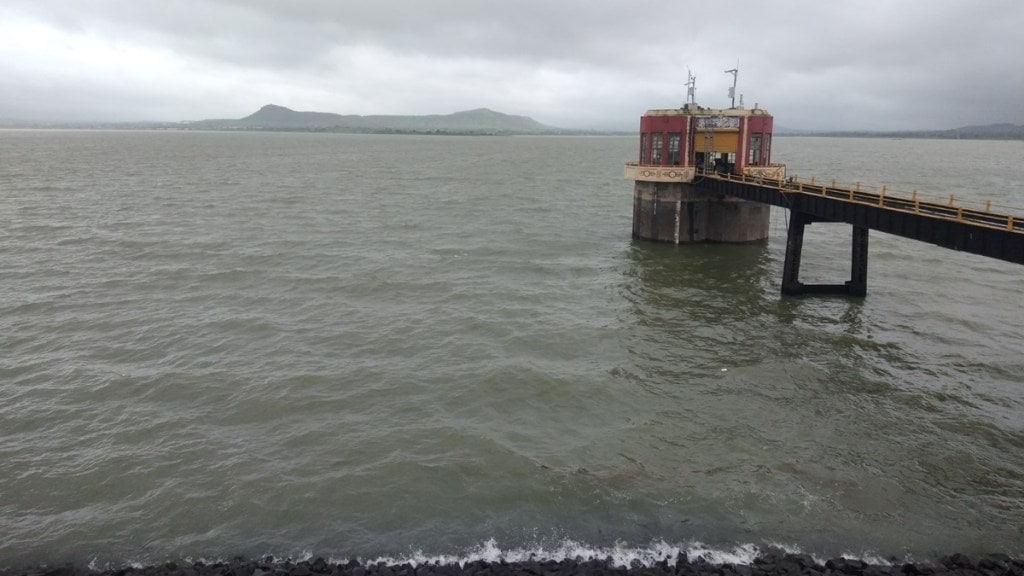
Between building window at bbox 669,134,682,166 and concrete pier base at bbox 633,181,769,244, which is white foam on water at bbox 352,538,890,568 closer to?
concrete pier base at bbox 633,181,769,244

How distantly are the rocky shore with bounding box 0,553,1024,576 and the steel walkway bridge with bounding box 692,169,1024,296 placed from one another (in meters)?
10.9

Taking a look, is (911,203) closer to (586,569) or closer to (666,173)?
(666,173)

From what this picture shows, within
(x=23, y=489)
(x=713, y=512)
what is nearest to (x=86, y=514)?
(x=23, y=489)

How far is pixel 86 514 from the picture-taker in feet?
52.6

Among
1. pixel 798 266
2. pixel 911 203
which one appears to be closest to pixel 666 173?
pixel 798 266

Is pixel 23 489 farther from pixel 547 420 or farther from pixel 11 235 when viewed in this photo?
pixel 11 235

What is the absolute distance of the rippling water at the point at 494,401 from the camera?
A: 51.1 ft

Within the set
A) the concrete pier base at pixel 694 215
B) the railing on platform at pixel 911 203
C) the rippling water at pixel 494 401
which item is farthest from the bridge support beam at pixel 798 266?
the concrete pier base at pixel 694 215

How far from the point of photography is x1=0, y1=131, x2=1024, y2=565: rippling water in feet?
51.1

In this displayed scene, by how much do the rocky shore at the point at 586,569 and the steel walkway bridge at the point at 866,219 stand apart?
10.9 m

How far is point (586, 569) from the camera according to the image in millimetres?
13570

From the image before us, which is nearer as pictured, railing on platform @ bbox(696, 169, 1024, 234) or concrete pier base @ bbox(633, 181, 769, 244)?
railing on platform @ bbox(696, 169, 1024, 234)

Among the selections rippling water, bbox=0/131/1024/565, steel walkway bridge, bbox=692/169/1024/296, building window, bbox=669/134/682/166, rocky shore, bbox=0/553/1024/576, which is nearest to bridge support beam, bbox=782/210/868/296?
steel walkway bridge, bbox=692/169/1024/296

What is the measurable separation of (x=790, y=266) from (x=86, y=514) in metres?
29.2
